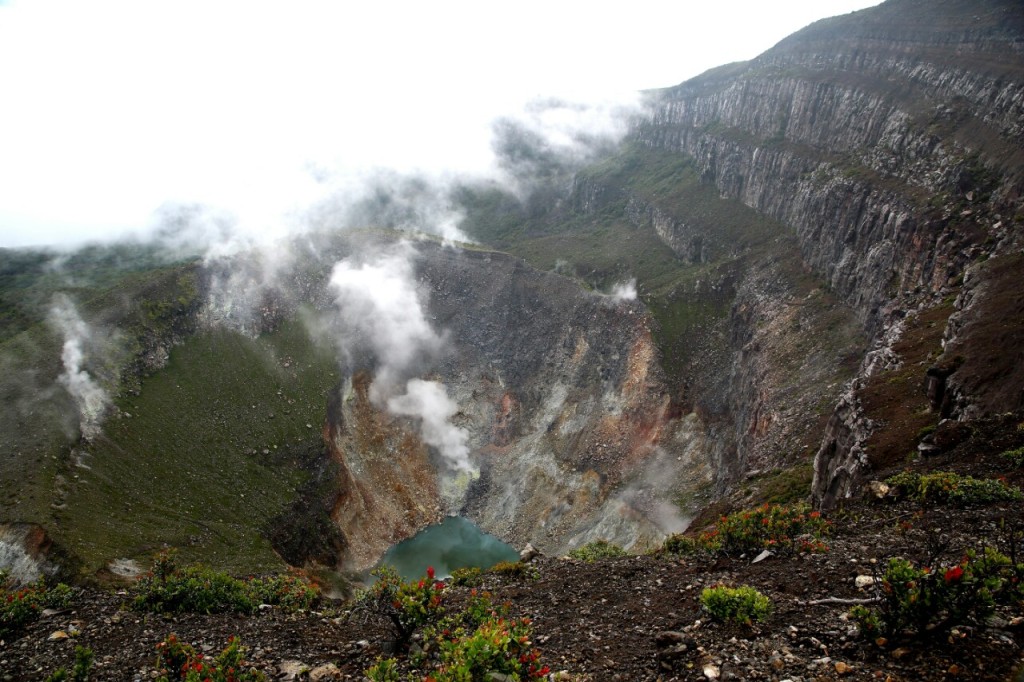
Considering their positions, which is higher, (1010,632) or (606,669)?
(1010,632)

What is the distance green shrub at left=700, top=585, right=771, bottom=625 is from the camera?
12.9 metres

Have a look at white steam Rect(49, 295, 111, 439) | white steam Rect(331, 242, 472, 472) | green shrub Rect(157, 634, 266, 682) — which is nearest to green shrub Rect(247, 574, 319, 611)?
green shrub Rect(157, 634, 266, 682)

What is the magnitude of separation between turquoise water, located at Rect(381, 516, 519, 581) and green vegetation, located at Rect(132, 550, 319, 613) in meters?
28.7

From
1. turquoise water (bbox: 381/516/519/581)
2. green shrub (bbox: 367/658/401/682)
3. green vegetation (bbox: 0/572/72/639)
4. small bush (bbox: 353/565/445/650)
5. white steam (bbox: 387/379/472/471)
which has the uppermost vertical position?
green shrub (bbox: 367/658/401/682)

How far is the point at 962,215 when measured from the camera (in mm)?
42875

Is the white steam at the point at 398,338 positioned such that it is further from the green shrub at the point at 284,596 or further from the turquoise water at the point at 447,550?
the green shrub at the point at 284,596

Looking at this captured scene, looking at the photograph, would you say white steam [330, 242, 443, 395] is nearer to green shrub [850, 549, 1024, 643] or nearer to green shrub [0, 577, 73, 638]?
green shrub [0, 577, 73, 638]

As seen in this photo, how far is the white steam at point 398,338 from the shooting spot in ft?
255

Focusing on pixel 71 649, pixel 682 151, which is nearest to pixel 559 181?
pixel 682 151

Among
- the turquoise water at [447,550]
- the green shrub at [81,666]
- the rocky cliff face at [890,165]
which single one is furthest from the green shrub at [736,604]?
the turquoise water at [447,550]

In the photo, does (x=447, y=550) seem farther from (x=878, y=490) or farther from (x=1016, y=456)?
(x=1016, y=456)

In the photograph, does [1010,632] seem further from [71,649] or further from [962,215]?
[962,215]

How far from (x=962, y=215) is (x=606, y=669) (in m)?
46.8

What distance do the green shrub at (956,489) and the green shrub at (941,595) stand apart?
8.01m
